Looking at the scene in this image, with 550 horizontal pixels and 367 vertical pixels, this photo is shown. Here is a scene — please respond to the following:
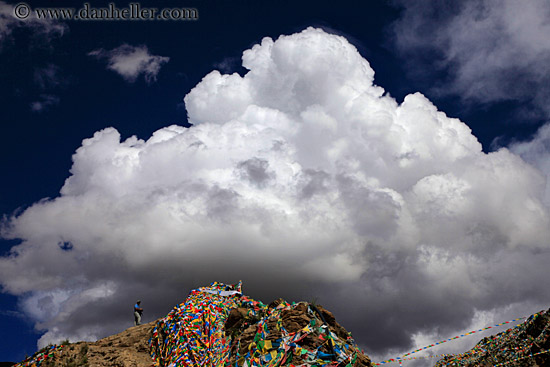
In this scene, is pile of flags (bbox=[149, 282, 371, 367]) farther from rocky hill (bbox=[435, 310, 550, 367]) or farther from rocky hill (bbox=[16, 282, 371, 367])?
rocky hill (bbox=[435, 310, 550, 367])

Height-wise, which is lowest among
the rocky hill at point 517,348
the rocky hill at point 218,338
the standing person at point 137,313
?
the rocky hill at point 517,348

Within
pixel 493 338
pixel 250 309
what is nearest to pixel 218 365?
pixel 250 309

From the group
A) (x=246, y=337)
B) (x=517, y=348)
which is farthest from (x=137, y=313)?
(x=517, y=348)

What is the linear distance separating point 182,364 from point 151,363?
2.28m

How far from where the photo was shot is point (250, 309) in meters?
23.8

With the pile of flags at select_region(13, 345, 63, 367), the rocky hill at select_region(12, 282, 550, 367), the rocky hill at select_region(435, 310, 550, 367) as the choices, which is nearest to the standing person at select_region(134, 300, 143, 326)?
the rocky hill at select_region(12, 282, 550, 367)

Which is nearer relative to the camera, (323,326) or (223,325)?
(323,326)

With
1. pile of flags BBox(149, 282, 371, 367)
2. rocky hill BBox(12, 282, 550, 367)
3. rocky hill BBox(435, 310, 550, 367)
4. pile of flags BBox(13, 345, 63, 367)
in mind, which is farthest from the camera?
rocky hill BBox(435, 310, 550, 367)

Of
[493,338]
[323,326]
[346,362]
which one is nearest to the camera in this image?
[346,362]

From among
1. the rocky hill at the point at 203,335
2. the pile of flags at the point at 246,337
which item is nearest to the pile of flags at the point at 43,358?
the rocky hill at the point at 203,335

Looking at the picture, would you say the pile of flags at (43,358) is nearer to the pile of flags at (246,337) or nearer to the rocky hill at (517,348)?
the pile of flags at (246,337)

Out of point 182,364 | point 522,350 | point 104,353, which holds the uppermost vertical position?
point 104,353

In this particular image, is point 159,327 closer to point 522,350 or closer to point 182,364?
point 182,364

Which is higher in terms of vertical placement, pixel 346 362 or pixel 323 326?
pixel 323 326
